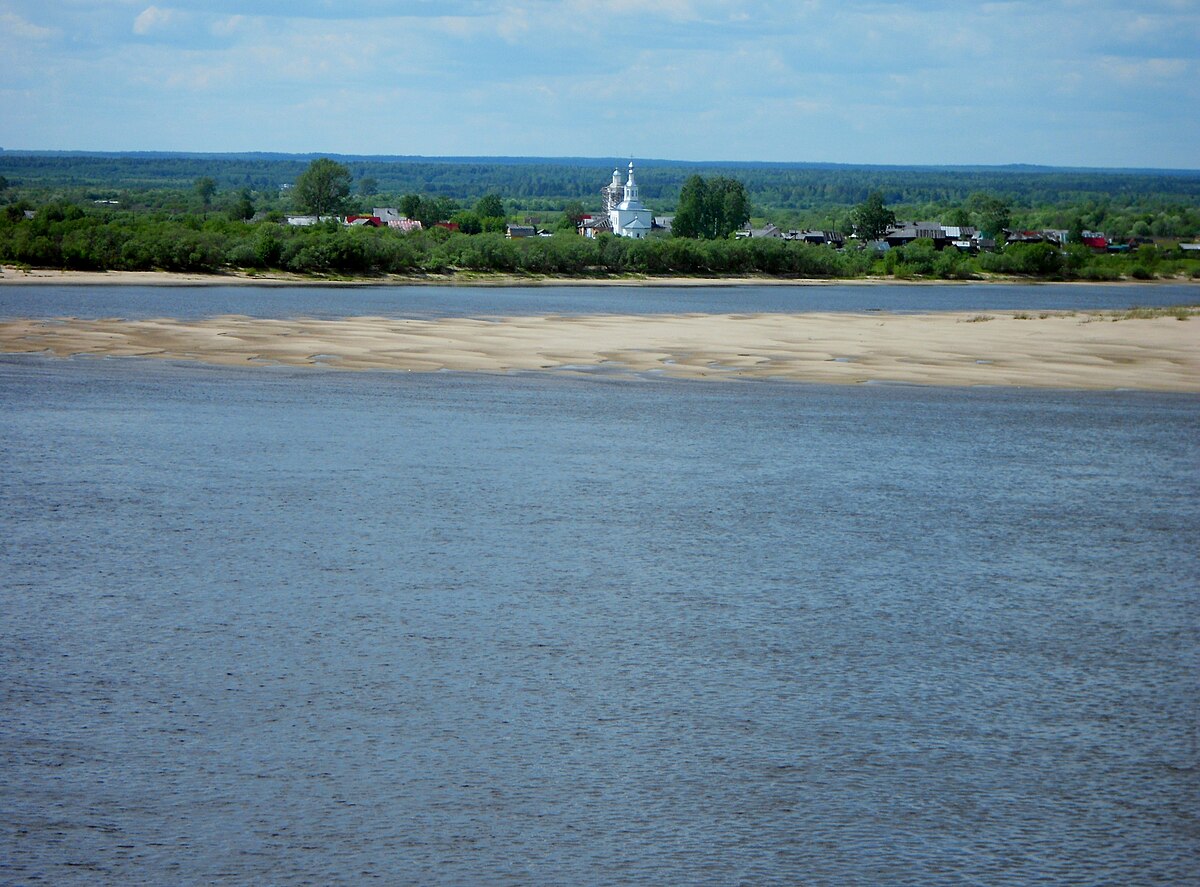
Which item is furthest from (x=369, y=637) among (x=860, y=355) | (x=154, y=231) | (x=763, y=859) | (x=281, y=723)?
(x=154, y=231)

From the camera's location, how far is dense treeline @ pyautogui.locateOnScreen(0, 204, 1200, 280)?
232ft

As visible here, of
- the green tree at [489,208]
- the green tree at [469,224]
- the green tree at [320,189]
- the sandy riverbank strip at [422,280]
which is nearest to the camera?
the sandy riverbank strip at [422,280]

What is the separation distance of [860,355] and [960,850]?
104ft

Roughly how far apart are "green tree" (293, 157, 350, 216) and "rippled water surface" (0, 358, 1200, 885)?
111 meters

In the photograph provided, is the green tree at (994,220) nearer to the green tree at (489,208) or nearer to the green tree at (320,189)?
the green tree at (489,208)

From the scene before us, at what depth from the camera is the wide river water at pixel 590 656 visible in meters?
9.42

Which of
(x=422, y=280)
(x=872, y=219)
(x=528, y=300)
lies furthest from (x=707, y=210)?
(x=528, y=300)

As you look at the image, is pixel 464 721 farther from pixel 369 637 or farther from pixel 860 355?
pixel 860 355

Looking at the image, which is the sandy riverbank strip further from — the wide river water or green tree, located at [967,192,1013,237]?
the wide river water

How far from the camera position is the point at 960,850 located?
30.8 ft

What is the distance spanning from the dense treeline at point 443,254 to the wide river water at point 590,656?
161 ft

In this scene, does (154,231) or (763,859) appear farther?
(154,231)

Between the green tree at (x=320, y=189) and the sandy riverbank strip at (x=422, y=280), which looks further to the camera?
the green tree at (x=320, y=189)

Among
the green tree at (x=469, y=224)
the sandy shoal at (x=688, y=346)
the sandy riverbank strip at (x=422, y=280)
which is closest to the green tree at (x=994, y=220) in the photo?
the sandy riverbank strip at (x=422, y=280)
